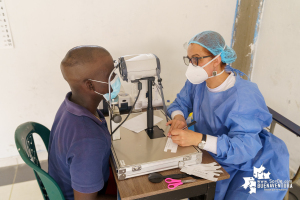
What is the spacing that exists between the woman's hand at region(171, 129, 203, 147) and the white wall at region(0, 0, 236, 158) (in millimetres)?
1164

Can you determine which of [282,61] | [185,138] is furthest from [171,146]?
[282,61]

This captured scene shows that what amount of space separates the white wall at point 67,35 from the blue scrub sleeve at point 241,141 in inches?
47.1

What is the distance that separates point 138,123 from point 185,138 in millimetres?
334

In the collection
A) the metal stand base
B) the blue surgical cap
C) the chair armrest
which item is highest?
the blue surgical cap

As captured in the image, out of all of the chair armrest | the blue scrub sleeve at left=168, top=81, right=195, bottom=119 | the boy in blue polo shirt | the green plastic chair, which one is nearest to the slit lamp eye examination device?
the boy in blue polo shirt

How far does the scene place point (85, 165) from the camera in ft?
2.85

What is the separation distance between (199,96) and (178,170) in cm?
60

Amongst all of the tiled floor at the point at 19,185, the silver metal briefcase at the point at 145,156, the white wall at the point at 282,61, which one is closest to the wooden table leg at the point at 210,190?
the silver metal briefcase at the point at 145,156

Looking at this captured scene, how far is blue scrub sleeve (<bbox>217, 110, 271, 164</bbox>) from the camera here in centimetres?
111

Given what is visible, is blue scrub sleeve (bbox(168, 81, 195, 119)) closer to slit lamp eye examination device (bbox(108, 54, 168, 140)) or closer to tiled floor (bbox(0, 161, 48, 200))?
slit lamp eye examination device (bbox(108, 54, 168, 140))

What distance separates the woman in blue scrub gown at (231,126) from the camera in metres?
1.12

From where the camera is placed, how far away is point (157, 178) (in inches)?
37.6

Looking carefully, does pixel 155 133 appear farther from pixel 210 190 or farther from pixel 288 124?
pixel 288 124

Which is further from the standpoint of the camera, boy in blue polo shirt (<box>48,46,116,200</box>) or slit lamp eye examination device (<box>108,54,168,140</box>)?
slit lamp eye examination device (<box>108,54,168,140</box>)
